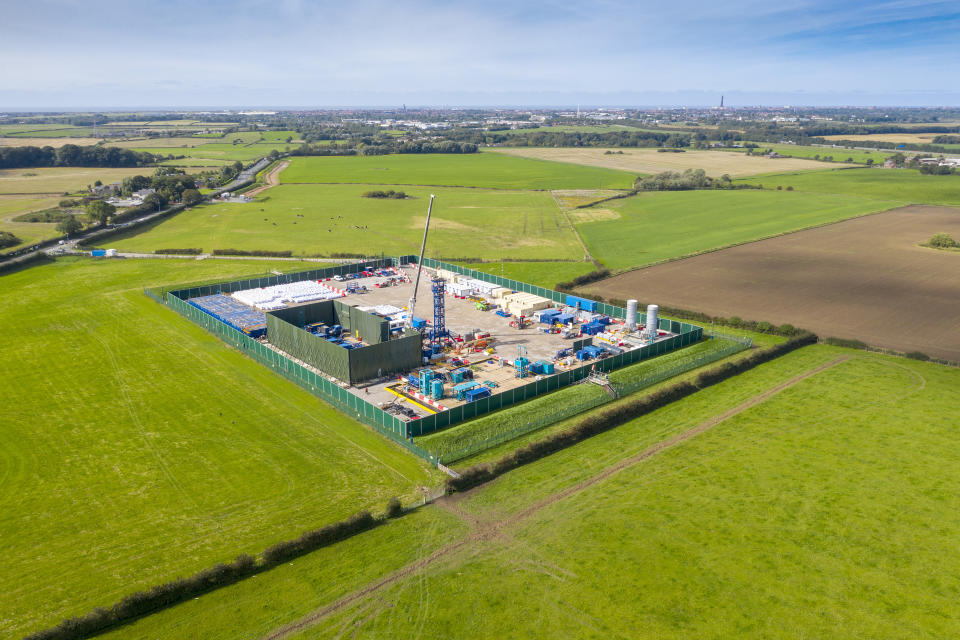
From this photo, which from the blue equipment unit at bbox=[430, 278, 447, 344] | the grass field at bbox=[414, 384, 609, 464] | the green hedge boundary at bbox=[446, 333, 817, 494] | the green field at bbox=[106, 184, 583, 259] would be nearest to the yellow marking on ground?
the grass field at bbox=[414, 384, 609, 464]

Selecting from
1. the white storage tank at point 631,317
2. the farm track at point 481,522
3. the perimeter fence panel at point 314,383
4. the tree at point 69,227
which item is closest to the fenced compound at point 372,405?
the perimeter fence panel at point 314,383

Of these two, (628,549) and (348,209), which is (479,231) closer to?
(348,209)

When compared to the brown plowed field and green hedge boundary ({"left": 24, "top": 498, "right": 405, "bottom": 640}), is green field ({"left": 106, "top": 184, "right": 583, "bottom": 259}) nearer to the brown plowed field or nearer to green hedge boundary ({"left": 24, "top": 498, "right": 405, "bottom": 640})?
the brown plowed field

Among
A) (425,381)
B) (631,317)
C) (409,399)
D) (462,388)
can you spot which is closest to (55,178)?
(409,399)

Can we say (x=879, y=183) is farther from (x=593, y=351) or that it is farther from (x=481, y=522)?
(x=481, y=522)

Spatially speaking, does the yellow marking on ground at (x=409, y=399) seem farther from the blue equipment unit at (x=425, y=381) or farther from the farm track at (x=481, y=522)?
the farm track at (x=481, y=522)
